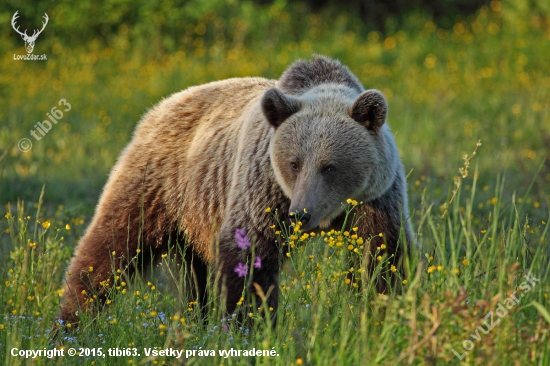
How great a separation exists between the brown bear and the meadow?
0.20 m

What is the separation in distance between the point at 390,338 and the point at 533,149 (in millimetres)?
7182

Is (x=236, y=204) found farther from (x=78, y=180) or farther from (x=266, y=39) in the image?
(x=266, y=39)

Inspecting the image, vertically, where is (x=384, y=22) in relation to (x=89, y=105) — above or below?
above

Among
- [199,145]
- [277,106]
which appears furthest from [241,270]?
[199,145]

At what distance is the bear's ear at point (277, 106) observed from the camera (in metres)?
4.63

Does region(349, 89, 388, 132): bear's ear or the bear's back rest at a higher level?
region(349, 89, 388, 132): bear's ear

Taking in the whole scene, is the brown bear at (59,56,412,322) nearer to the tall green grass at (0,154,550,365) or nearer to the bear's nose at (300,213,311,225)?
the bear's nose at (300,213,311,225)

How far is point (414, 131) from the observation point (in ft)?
34.9

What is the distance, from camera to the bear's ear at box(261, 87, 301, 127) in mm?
4633

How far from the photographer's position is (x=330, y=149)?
4.59 metres

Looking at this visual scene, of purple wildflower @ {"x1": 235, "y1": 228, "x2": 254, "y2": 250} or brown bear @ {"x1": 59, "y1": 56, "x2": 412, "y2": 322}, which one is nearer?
purple wildflower @ {"x1": 235, "y1": 228, "x2": 254, "y2": 250}

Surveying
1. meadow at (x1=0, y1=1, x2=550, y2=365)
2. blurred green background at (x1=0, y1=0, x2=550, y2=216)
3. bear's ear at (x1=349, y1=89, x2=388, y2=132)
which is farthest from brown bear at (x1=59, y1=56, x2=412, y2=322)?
blurred green background at (x1=0, y1=0, x2=550, y2=216)

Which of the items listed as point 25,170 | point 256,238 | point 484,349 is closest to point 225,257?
point 256,238

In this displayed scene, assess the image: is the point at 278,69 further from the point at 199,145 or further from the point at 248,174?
the point at 248,174
